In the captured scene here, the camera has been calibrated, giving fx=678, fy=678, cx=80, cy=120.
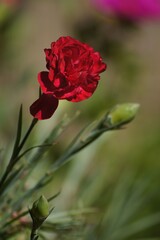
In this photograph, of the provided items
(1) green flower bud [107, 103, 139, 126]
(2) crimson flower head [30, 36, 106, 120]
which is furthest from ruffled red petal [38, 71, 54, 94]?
(1) green flower bud [107, 103, 139, 126]

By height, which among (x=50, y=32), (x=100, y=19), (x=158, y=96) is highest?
(x=50, y=32)

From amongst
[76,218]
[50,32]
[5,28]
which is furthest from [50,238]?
[50,32]

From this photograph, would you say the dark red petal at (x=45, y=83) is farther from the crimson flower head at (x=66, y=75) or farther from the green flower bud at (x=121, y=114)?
the green flower bud at (x=121, y=114)

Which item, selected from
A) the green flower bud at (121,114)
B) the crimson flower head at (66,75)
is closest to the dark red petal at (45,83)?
the crimson flower head at (66,75)

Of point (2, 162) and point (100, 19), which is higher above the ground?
point (100, 19)

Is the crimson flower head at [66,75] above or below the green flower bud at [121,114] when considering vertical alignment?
below

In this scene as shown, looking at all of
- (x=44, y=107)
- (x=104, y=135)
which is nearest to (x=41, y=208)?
(x=44, y=107)

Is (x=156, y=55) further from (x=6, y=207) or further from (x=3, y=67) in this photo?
(x=6, y=207)
